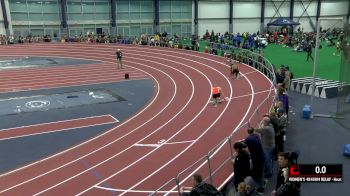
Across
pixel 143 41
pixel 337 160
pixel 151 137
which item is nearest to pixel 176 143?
pixel 151 137

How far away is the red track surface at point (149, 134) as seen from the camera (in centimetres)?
1054

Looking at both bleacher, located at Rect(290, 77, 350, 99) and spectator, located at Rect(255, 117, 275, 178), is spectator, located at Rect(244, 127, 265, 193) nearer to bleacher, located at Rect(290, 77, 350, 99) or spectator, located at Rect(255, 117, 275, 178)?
spectator, located at Rect(255, 117, 275, 178)

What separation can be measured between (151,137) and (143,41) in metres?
26.4

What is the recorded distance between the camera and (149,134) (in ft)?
46.8

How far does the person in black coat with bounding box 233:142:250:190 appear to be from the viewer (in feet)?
25.1

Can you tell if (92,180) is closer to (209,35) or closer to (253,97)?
(253,97)

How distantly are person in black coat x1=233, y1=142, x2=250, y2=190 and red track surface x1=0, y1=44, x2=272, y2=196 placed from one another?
5.87 feet

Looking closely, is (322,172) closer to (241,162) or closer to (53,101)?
(241,162)

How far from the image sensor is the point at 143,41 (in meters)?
39.1

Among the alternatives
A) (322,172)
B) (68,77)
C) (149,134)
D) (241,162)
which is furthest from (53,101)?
(322,172)

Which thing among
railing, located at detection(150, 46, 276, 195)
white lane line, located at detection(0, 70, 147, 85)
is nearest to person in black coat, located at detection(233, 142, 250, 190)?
railing, located at detection(150, 46, 276, 195)

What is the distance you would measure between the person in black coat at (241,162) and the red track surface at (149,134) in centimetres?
179

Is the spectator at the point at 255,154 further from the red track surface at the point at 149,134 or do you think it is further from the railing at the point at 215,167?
the red track surface at the point at 149,134

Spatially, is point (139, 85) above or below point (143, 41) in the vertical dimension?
below
